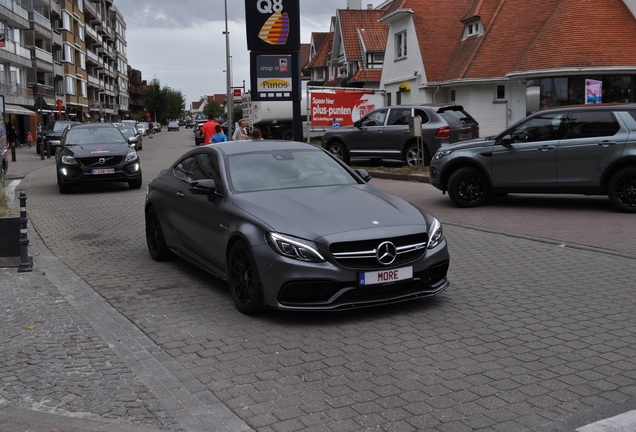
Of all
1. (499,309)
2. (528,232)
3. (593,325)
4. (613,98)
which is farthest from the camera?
(613,98)

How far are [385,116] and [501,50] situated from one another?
14254 mm

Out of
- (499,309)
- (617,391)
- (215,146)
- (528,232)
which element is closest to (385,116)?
(528,232)

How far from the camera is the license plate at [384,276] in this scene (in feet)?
18.5

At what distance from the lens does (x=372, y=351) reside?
5.07 meters

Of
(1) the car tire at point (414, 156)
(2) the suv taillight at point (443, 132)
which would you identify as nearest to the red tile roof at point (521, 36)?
(1) the car tire at point (414, 156)

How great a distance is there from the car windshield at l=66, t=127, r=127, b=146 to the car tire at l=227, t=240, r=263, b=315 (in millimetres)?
12014

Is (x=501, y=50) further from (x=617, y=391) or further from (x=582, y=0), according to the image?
(x=617, y=391)

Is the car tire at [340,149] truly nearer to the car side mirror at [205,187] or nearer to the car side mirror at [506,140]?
the car side mirror at [506,140]

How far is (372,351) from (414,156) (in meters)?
14.9

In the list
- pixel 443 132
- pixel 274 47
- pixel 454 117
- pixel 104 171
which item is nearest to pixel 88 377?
pixel 104 171

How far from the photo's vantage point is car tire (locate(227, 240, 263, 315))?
5836 mm

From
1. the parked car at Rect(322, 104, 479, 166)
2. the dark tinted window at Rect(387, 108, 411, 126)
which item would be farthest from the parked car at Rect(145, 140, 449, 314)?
the dark tinted window at Rect(387, 108, 411, 126)

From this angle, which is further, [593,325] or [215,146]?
[215,146]

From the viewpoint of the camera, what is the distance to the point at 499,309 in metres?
6.10
